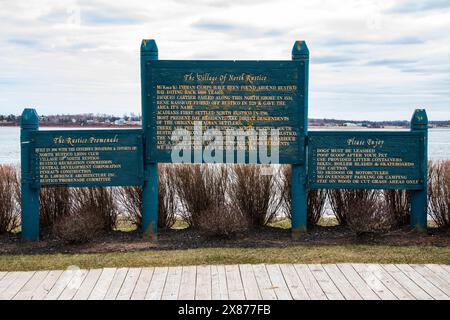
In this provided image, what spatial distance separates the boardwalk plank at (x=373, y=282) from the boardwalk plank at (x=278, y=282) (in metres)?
0.87

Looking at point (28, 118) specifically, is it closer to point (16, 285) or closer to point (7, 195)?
point (7, 195)

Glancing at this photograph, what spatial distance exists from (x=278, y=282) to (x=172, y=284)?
110 centimetres

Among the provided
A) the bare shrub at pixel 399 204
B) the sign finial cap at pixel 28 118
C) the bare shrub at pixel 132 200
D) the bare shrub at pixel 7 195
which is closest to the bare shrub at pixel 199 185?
the bare shrub at pixel 132 200

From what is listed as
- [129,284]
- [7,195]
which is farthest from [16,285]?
[7,195]

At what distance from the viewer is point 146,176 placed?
31.4 feet

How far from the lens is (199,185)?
1027cm

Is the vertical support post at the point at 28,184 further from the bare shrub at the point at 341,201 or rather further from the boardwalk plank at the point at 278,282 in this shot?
the bare shrub at the point at 341,201

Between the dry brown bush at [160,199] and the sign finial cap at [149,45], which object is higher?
the sign finial cap at [149,45]

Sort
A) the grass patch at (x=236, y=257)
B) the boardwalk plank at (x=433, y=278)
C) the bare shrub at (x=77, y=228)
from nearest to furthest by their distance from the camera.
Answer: the boardwalk plank at (x=433, y=278)
the grass patch at (x=236, y=257)
the bare shrub at (x=77, y=228)

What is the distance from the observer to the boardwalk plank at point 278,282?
20.1 feet

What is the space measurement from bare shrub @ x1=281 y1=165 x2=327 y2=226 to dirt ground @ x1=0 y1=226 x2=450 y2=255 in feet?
1.33

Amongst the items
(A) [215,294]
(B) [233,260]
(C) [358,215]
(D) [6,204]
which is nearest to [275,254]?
(B) [233,260]

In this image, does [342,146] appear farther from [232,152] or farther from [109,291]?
[109,291]

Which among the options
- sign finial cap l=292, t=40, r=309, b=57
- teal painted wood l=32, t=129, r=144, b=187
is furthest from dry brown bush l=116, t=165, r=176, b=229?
sign finial cap l=292, t=40, r=309, b=57
